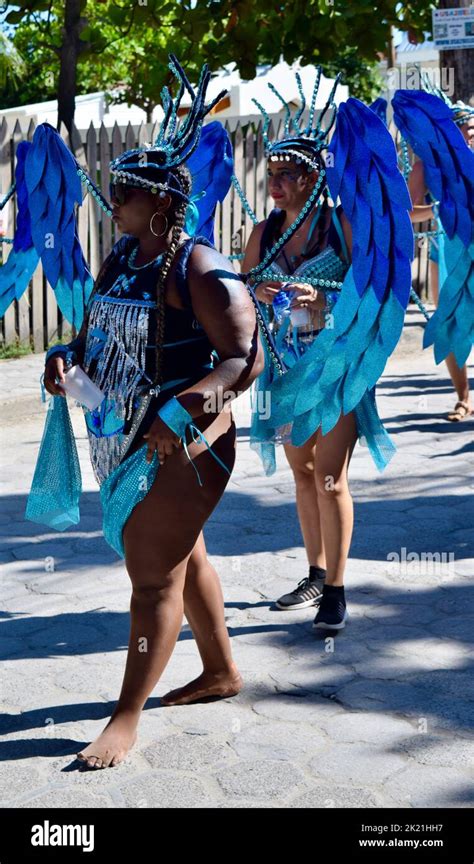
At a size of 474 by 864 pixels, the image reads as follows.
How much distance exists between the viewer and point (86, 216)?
10375 millimetres

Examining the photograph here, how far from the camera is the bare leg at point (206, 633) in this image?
3695 millimetres

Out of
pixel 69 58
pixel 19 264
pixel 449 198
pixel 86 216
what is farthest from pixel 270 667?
pixel 69 58

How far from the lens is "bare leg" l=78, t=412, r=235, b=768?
11.0ft

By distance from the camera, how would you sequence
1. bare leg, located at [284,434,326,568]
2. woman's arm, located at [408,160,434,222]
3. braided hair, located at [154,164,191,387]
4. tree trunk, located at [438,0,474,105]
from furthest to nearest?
tree trunk, located at [438,0,474,105] < woman's arm, located at [408,160,434,222] < bare leg, located at [284,434,326,568] < braided hair, located at [154,164,191,387]

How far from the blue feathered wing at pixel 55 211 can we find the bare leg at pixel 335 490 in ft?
3.44

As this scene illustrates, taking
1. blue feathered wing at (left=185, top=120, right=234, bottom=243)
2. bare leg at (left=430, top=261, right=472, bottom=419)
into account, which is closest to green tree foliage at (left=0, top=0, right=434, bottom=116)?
bare leg at (left=430, top=261, right=472, bottom=419)

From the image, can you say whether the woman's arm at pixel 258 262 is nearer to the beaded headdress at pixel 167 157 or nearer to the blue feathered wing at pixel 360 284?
the blue feathered wing at pixel 360 284

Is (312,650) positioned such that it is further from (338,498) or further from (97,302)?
(97,302)

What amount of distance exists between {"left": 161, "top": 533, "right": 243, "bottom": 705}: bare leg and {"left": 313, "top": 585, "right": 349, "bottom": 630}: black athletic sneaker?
604mm

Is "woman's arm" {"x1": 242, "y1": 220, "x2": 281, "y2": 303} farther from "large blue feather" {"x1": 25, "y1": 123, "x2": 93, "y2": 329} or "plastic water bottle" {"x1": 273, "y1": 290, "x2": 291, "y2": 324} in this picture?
"large blue feather" {"x1": 25, "y1": 123, "x2": 93, "y2": 329}

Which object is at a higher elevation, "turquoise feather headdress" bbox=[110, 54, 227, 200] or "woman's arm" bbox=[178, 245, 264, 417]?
"turquoise feather headdress" bbox=[110, 54, 227, 200]

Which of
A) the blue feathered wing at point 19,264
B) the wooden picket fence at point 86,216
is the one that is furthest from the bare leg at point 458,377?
the blue feathered wing at point 19,264
